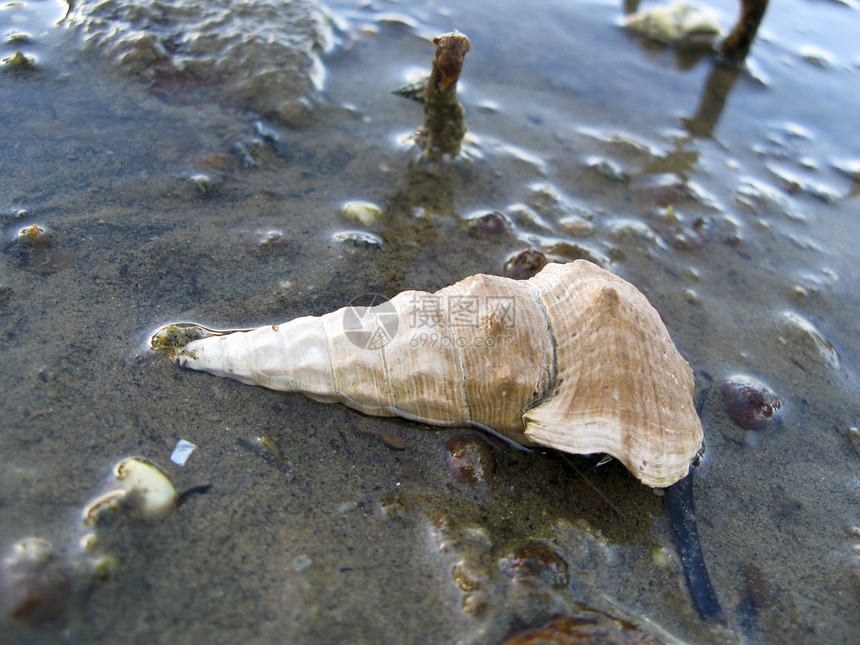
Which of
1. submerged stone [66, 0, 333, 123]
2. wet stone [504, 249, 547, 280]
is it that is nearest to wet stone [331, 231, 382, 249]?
wet stone [504, 249, 547, 280]

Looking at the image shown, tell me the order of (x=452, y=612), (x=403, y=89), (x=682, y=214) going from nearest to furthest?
(x=452, y=612), (x=403, y=89), (x=682, y=214)

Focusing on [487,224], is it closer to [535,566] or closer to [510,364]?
[510,364]

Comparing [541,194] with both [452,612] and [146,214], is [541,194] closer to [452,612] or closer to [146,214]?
[146,214]

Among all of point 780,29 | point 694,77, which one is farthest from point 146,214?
point 780,29

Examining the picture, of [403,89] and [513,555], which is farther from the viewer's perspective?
[403,89]

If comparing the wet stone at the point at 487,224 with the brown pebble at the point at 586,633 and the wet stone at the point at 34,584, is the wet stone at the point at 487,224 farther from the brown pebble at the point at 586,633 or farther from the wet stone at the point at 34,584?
the wet stone at the point at 34,584

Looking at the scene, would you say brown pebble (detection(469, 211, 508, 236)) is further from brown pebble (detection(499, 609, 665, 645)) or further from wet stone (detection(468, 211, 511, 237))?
brown pebble (detection(499, 609, 665, 645))

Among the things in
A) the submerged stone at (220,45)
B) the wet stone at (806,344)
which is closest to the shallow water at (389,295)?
the wet stone at (806,344)

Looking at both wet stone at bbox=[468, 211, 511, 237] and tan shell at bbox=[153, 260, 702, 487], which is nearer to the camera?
tan shell at bbox=[153, 260, 702, 487]
